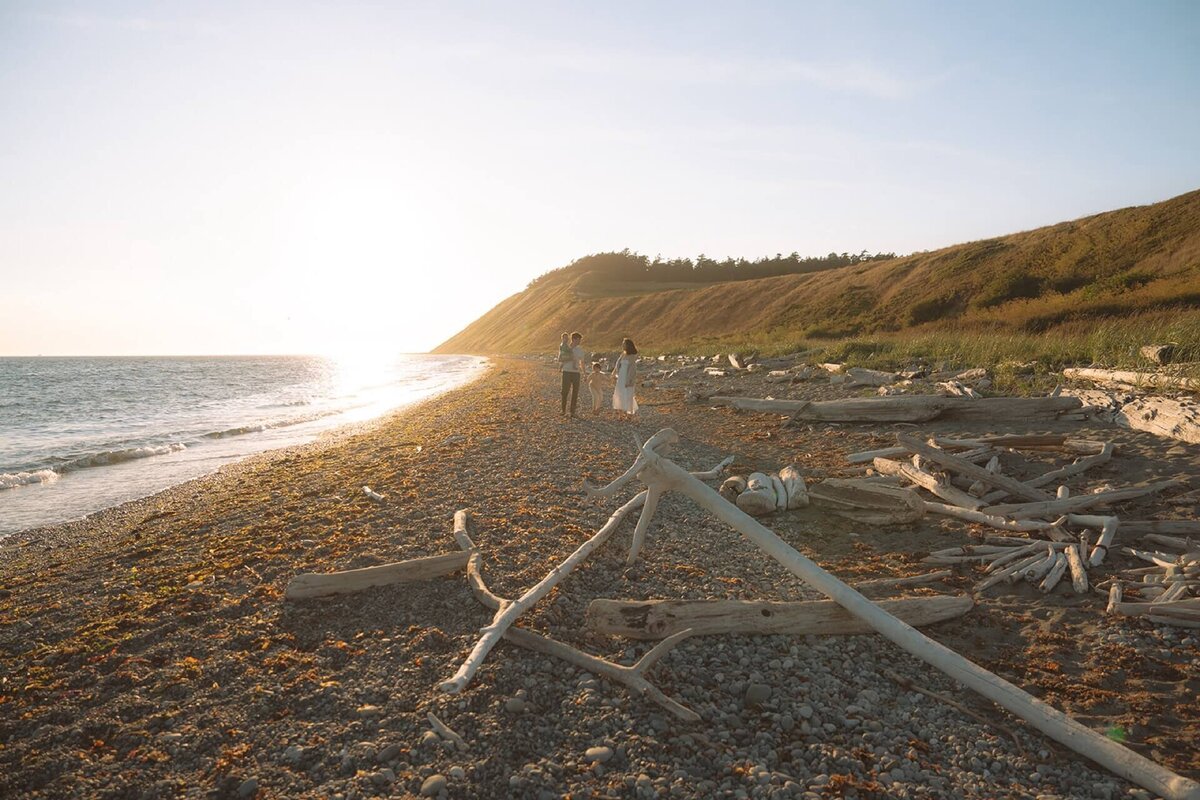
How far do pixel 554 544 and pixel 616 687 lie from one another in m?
2.78

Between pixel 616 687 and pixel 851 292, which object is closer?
pixel 616 687

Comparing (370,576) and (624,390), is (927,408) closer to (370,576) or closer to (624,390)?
(624,390)

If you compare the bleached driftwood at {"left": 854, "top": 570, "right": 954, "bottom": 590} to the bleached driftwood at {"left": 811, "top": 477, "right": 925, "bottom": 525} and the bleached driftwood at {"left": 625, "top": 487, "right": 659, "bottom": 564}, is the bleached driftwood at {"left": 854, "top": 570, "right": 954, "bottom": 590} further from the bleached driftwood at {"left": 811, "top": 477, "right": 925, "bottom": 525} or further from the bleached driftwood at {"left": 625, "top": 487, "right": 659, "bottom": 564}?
the bleached driftwood at {"left": 625, "top": 487, "right": 659, "bottom": 564}

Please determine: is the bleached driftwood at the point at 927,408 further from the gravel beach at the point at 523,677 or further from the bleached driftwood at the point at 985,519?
the bleached driftwood at the point at 985,519

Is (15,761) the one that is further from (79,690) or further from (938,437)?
(938,437)

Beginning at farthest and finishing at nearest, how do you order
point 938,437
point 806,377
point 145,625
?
point 806,377 → point 938,437 → point 145,625

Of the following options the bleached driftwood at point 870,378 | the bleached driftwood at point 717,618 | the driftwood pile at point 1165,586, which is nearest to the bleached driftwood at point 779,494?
the bleached driftwood at point 717,618

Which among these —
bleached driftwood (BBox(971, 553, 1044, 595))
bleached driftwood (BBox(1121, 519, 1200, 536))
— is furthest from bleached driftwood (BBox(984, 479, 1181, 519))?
bleached driftwood (BBox(971, 553, 1044, 595))

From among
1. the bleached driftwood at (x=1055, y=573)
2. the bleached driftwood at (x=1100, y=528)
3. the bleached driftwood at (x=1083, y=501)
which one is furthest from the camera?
the bleached driftwood at (x=1083, y=501)

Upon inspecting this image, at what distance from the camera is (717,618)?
475cm

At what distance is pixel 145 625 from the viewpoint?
205 inches

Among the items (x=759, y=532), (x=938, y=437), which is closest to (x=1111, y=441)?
(x=938, y=437)

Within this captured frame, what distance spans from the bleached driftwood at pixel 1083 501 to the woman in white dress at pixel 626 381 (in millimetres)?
8980

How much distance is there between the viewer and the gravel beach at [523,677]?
133 inches
